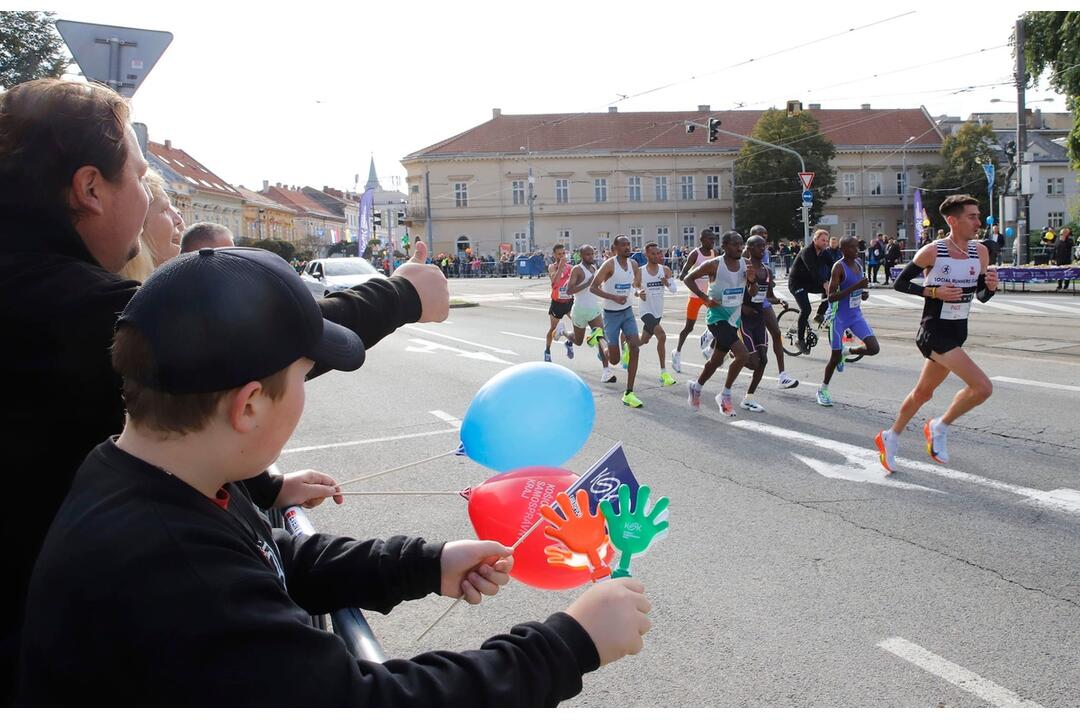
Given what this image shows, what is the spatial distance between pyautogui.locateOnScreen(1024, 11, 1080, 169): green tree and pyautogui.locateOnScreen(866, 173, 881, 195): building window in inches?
1783

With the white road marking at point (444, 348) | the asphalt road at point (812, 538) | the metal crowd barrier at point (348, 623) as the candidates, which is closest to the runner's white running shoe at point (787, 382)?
the asphalt road at point (812, 538)

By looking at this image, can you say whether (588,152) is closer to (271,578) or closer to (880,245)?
(880,245)

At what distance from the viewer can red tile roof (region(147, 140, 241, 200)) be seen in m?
83.3

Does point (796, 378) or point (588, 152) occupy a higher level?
point (588, 152)

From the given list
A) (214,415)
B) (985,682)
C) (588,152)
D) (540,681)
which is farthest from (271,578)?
(588,152)

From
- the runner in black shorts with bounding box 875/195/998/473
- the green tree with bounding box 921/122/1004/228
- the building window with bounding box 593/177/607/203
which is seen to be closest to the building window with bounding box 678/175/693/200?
the building window with bounding box 593/177/607/203

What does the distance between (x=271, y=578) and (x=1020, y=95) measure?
33292 mm

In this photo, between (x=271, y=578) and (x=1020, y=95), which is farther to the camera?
(x=1020, y=95)

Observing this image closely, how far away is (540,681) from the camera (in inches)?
53.2

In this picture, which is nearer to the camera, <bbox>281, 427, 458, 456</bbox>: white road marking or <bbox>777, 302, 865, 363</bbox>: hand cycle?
<bbox>281, 427, 458, 456</bbox>: white road marking

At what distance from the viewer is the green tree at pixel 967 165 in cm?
6869

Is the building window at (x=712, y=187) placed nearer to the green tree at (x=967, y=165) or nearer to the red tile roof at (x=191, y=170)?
the green tree at (x=967, y=165)

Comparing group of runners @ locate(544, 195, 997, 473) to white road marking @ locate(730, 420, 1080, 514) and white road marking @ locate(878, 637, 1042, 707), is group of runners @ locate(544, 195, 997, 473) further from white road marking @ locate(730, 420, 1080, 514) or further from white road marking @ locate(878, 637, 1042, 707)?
white road marking @ locate(878, 637, 1042, 707)

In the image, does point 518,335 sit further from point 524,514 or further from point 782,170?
point 782,170
